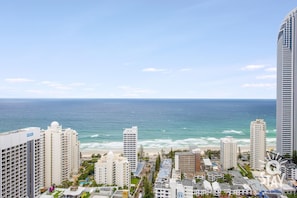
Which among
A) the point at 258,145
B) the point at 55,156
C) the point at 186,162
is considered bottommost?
the point at 186,162

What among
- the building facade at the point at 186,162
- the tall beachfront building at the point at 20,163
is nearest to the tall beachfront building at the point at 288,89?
the building facade at the point at 186,162

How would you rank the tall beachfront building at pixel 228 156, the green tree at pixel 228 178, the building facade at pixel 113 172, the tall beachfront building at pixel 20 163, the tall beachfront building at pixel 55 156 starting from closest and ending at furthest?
the tall beachfront building at pixel 20 163 < the building facade at pixel 113 172 < the tall beachfront building at pixel 55 156 < the green tree at pixel 228 178 < the tall beachfront building at pixel 228 156

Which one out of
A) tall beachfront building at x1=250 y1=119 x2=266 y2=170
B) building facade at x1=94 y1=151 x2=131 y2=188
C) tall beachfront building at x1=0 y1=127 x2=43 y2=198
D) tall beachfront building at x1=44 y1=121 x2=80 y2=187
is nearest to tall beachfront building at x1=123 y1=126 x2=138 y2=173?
building facade at x1=94 y1=151 x2=131 y2=188

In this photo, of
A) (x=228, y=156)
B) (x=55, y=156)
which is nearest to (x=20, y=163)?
(x=55, y=156)

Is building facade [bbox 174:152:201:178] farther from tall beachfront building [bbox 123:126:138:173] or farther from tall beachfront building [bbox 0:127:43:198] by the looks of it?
tall beachfront building [bbox 0:127:43:198]

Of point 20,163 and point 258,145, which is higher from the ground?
point 20,163

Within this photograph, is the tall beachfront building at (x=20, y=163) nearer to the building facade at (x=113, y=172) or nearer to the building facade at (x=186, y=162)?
the building facade at (x=113, y=172)

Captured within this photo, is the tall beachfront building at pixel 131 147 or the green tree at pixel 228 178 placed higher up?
the tall beachfront building at pixel 131 147

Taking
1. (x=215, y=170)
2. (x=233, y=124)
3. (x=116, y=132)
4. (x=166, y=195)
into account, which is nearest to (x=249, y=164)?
(x=215, y=170)

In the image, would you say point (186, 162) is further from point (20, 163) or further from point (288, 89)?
point (20, 163)
